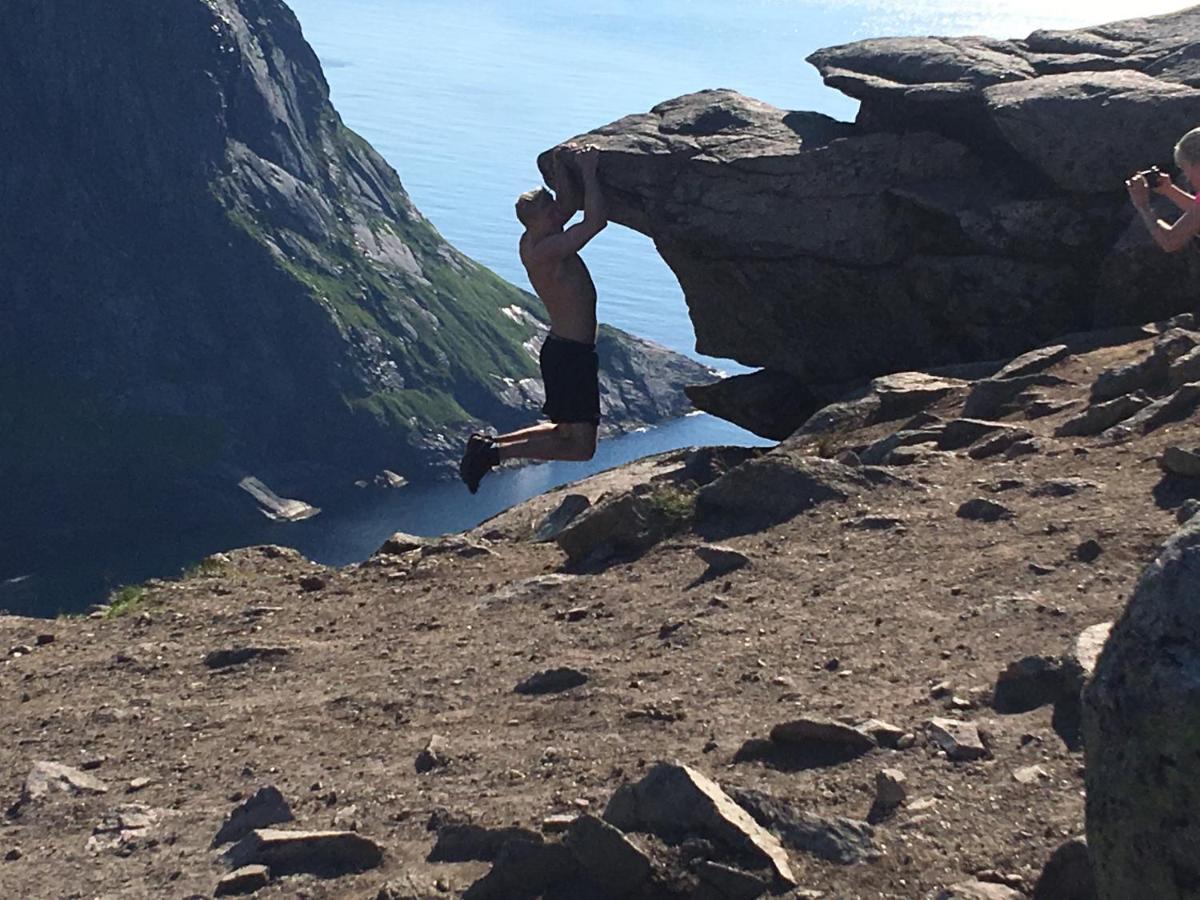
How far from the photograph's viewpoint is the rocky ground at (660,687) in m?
9.34

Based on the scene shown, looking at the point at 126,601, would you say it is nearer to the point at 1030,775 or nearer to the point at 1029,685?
the point at 1029,685

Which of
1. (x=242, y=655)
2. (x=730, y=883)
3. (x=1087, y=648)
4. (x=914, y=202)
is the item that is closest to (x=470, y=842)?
(x=730, y=883)

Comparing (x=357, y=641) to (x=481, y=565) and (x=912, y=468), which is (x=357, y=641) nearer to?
(x=481, y=565)

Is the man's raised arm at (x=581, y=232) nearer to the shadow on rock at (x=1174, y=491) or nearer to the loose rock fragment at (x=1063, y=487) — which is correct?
the loose rock fragment at (x=1063, y=487)

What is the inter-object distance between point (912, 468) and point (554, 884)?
387 inches

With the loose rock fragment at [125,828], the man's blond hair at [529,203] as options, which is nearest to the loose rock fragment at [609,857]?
the loose rock fragment at [125,828]

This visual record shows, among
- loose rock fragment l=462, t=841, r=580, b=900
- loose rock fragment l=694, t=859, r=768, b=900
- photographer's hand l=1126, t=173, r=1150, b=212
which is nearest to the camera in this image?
loose rock fragment l=694, t=859, r=768, b=900

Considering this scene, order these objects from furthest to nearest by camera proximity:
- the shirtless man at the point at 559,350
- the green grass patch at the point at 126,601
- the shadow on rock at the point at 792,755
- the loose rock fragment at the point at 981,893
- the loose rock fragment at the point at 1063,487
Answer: the shirtless man at the point at 559,350 → the green grass patch at the point at 126,601 → the loose rock fragment at the point at 1063,487 → the shadow on rock at the point at 792,755 → the loose rock fragment at the point at 981,893

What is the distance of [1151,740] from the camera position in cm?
599

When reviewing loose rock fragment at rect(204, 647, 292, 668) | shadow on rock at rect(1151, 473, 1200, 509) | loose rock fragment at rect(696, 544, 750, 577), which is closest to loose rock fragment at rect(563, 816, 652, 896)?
loose rock fragment at rect(696, 544, 750, 577)

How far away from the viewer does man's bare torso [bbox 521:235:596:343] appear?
21.3 m

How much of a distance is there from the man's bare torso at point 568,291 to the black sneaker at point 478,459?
6.08 feet

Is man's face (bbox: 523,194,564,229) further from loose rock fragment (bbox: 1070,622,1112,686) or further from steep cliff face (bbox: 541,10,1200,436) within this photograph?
loose rock fragment (bbox: 1070,622,1112,686)

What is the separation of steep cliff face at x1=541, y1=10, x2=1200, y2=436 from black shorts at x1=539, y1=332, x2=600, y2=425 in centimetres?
618
